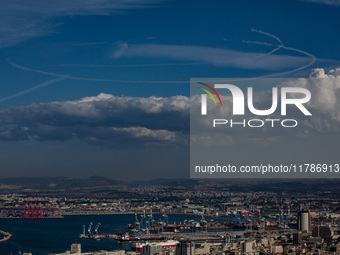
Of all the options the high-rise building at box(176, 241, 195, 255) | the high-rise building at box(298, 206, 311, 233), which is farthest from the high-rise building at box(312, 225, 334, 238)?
the high-rise building at box(176, 241, 195, 255)

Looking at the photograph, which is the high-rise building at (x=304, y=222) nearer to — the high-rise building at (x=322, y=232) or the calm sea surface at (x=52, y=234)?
the high-rise building at (x=322, y=232)

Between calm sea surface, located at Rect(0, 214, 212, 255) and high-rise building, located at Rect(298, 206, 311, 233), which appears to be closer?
calm sea surface, located at Rect(0, 214, 212, 255)

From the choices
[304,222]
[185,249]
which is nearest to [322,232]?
[304,222]

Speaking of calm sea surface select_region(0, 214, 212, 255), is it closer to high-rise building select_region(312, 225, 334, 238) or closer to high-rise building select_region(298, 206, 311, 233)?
high-rise building select_region(312, 225, 334, 238)

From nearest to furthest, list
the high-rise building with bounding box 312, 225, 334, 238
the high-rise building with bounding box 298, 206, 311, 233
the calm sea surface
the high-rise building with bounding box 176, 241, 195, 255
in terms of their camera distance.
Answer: the high-rise building with bounding box 176, 241, 195, 255 → the calm sea surface → the high-rise building with bounding box 312, 225, 334, 238 → the high-rise building with bounding box 298, 206, 311, 233

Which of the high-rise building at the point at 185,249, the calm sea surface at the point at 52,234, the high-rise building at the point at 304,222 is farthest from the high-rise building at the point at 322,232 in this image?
the high-rise building at the point at 185,249

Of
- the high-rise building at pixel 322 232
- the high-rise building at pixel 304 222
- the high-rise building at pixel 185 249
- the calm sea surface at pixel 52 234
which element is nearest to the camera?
the high-rise building at pixel 185 249

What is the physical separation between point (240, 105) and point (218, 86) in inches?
26.7

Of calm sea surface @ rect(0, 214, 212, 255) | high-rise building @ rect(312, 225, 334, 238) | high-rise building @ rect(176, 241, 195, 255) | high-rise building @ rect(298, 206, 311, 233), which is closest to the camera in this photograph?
high-rise building @ rect(176, 241, 195, 255)

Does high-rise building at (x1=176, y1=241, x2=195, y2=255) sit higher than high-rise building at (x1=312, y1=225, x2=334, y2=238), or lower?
lower

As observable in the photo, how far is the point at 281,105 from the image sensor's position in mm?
11742

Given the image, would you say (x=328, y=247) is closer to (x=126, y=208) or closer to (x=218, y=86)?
(x=218, y=86)

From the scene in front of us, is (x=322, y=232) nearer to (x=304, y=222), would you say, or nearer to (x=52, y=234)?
(x=304, y=222)

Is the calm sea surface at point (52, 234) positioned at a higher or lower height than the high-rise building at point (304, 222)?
lower
